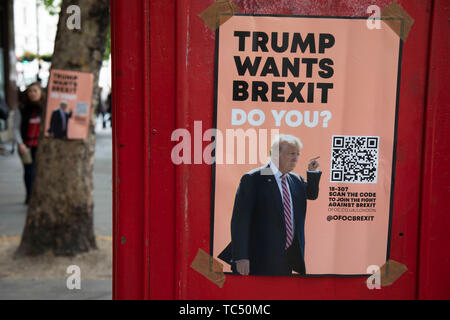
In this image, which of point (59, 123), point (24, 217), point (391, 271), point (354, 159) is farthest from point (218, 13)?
point (24, 217)

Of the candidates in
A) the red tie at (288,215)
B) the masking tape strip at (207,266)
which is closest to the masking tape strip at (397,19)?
the red tie at (288,215)

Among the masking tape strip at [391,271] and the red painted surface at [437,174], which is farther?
the masking tape strip at [391,271]

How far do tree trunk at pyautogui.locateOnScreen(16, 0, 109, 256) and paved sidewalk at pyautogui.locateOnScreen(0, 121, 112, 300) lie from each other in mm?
506

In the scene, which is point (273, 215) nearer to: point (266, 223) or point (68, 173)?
point (266, 223)

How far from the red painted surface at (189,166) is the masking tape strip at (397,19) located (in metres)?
0.02

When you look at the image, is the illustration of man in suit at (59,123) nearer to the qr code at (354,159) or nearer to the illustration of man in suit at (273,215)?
the illustration of man in suit at (273,215)

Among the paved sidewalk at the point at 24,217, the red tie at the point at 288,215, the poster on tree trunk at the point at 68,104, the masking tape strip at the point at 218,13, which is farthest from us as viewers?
the poster on tree trunk at the point at 68,104

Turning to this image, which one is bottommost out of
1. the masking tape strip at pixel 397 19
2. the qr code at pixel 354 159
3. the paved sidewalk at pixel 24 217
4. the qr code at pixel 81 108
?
the paved sidewalk at pixel 24 217

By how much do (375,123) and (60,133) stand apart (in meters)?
3.59

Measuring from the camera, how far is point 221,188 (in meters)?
1.96

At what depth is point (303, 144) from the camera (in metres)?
1.95

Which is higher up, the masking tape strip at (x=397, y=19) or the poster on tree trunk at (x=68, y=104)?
the masking tape strip at (x=397, y=19)

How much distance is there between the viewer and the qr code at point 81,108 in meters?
4.89

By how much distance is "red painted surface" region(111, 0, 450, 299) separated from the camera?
6.23 ft
